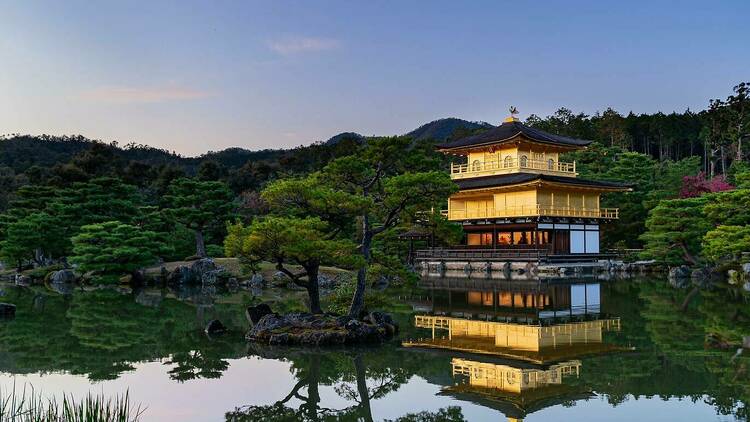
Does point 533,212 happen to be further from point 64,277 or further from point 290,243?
point 290,243

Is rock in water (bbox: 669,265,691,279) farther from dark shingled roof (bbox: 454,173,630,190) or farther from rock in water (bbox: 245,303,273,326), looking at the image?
rock in water (bbox: 245,303,273,326)

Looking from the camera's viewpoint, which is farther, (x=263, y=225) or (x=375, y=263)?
(x=375, y=263)

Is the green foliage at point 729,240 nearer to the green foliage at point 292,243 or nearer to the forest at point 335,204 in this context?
the forest at point 335,204

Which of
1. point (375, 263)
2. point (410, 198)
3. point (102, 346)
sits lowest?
point (102, 346)

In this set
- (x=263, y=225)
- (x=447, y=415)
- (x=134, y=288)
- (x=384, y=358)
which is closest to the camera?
(x=447, y=415)

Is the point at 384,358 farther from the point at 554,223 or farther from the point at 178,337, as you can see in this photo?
the point at 554,223

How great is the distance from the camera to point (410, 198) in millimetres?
14703

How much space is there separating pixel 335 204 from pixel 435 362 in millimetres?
3877

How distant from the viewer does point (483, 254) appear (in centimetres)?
3753

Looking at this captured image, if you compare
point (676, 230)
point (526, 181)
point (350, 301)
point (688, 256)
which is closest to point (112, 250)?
point (350, 301)

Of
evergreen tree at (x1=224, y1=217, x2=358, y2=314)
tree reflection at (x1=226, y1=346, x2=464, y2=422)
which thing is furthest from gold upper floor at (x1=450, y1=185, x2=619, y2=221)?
tree reflection at (x1=226, y1=346, x2=464, y2=422)

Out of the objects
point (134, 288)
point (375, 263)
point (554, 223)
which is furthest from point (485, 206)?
point (375, 263)

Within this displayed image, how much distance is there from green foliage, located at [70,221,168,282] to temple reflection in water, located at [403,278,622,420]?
13468 mm

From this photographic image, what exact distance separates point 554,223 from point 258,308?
83.6 feet
